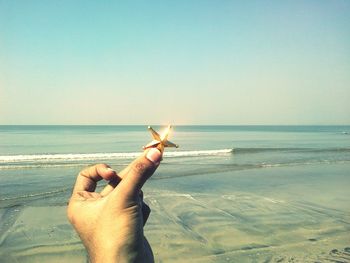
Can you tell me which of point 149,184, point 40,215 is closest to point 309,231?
point 40,215

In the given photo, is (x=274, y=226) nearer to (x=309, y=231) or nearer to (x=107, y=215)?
(x=309, y=231)

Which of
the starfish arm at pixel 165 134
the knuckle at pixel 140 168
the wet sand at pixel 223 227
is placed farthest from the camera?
the wet sand at pixel 223 227

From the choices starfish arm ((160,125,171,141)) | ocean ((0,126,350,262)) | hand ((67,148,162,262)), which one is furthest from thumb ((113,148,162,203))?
ocean ((0,126,350,262))

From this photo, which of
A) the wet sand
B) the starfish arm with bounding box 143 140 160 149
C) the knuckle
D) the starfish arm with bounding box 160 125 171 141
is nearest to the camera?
the knuckle

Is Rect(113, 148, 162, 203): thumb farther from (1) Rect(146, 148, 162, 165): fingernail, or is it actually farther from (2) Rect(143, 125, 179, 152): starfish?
(2) Rect(143, 125, 179, 152): starfish

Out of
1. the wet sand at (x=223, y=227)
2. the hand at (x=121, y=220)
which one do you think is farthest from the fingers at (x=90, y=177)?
the wet sand at (x=223, y=227)

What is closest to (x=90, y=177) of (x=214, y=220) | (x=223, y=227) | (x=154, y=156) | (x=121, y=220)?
(x=121, y=220)

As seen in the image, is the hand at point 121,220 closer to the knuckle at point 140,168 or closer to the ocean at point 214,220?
the knuckle at point 140,168

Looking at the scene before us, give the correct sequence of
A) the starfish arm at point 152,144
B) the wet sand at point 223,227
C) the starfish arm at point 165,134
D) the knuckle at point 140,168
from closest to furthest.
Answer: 1. the knuckle at point 140,168
2. the starfish arm at point 152,144
3. the starfish arm at point 165,134
4. the wet sand at point 223,227
